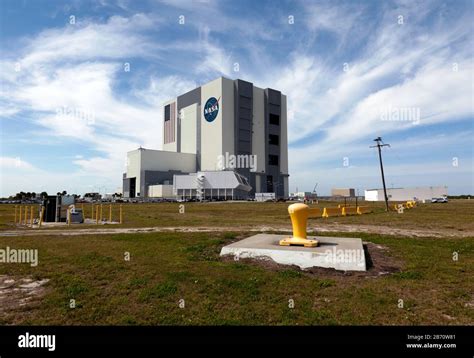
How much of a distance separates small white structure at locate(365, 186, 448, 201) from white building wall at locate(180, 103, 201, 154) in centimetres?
6177

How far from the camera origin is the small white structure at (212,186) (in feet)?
287

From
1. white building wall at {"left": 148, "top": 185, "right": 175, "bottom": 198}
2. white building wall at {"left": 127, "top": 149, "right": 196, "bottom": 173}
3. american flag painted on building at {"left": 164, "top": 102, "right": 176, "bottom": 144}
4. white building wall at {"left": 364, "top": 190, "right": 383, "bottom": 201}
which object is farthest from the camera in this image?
american flag painted on building at {"left": 164, "top": 102, "right": 176, "bottom": 144}

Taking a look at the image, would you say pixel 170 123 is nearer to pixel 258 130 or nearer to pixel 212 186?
pixel 258 130

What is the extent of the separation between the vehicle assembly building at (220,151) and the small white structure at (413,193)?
31207 millimetres

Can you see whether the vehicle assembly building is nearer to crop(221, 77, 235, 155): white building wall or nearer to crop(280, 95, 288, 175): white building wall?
crop(221, 77, 235, 155): white building wall

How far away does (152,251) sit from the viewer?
10.6m

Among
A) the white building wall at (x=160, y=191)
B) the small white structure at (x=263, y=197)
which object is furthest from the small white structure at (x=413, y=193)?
the white building wall at (x=160, y=191)

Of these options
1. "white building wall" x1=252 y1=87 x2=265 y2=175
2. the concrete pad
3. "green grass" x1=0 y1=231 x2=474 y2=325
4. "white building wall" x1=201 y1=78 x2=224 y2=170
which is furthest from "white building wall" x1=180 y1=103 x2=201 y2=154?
the concrete pad

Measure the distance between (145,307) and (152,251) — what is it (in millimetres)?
5226

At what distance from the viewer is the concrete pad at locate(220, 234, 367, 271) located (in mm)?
8273

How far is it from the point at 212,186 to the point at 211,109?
71.9ft

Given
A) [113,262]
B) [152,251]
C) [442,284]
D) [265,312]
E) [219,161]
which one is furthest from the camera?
[219,161]
